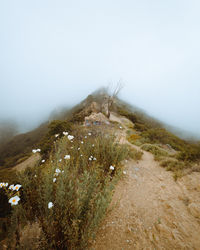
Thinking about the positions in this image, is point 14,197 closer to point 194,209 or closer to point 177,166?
point 194,209

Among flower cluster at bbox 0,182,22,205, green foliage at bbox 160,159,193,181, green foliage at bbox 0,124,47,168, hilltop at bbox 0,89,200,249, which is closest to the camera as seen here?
flower cluster at bbox 0,182,22,205

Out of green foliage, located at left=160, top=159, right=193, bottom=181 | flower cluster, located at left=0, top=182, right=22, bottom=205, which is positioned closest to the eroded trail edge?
green foliage, located at left=160, top=159, right=193, bottom=181

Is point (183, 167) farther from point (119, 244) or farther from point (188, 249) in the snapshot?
point (119, 244)

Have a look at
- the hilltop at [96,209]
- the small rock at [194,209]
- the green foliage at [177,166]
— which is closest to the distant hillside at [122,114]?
the green foliage at [177,166]

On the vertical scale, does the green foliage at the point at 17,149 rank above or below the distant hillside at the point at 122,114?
below

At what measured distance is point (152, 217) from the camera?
205 centimetres

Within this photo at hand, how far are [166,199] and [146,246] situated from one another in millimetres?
1462

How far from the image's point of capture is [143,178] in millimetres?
3500

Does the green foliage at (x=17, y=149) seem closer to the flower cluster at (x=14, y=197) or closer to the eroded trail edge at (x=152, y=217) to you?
the flower cluster at (x=14, y=197)

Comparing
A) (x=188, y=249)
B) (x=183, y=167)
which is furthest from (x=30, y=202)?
(x=183, y=167)

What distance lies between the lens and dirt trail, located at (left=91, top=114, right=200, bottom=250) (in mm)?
1604

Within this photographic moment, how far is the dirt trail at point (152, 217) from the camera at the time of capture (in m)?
1.60

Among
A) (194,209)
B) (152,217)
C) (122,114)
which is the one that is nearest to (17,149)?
(122,114)

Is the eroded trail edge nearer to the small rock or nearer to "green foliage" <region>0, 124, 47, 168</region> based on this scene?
the small rock
